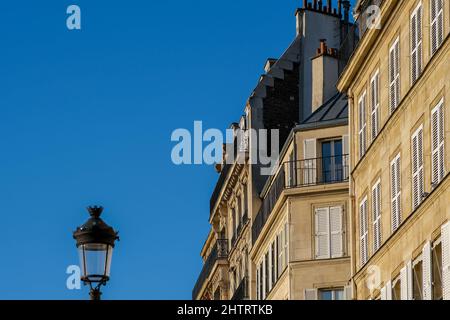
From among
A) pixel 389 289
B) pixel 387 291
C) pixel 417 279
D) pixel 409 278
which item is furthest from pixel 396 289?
pixel 417 279

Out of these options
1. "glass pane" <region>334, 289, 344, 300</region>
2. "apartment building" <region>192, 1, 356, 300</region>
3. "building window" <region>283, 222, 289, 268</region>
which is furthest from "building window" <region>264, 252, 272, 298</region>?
"glass pane" <region>334, 289, 344, 300</region>

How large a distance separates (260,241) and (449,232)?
3249cm

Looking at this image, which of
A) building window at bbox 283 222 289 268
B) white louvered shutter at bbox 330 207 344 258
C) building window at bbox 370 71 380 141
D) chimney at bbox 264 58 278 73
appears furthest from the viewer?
chimney at bbox 264 58 278 73

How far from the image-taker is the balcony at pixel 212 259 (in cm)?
8350

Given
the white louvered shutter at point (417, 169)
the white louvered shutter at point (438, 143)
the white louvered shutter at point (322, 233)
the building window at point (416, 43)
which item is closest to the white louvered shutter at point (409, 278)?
the white louvered shutter at point (417, 169)

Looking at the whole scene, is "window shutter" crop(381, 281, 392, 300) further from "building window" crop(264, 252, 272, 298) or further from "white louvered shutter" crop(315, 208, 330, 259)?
"building window" crop(264, 252, 272, 298)

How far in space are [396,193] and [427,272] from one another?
4.77 meters

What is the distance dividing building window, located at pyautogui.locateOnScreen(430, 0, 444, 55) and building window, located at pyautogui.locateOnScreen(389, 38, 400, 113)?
13.1ft

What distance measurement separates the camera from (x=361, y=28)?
1850 inches

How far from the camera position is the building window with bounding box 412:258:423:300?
128 ft

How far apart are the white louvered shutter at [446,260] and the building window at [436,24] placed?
14.1 ft

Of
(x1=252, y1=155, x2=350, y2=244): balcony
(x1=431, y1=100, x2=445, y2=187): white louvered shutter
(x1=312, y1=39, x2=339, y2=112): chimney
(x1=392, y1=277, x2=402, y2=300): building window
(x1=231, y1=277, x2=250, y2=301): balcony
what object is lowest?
(x1=392, y1=277, x2=402, y2=300): building window
